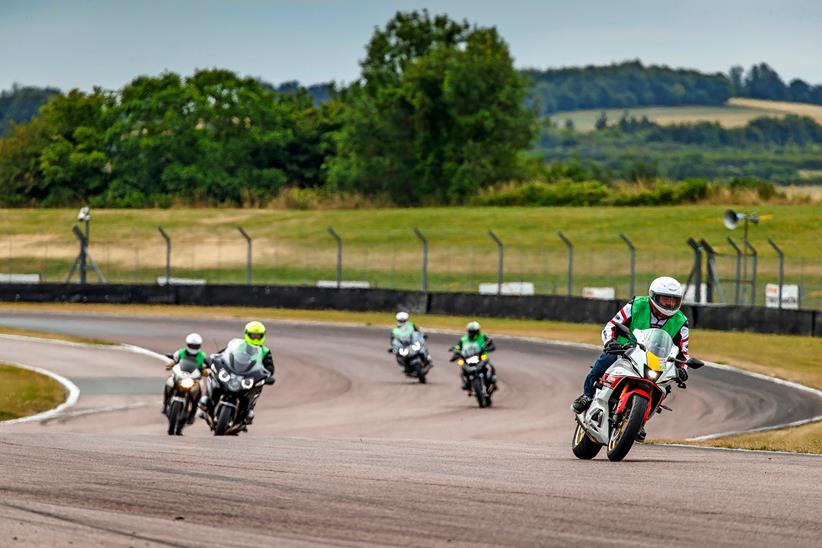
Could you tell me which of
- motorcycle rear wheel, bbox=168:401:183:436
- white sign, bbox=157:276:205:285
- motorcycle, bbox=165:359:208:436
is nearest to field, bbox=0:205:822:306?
white sign, bbox=157:276:205:285

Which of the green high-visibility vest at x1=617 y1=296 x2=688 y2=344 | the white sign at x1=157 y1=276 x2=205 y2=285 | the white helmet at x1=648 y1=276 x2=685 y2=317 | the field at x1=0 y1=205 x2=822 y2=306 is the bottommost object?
the white sign at x1=157 y1=276 x2=205 y2=285

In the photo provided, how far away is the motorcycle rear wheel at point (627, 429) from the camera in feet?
40.2

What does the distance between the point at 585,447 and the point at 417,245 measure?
172ft

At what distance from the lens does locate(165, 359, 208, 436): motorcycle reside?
20688mm

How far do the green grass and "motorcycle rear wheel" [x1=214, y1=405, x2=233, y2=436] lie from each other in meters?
6.50

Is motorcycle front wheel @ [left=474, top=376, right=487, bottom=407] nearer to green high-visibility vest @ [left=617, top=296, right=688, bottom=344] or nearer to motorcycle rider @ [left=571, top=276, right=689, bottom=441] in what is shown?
motorcycle rider @ [left=571, top=276, right=689, bottom=441]

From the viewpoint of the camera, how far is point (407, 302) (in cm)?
4822

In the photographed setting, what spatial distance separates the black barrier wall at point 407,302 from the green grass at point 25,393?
17653 mm

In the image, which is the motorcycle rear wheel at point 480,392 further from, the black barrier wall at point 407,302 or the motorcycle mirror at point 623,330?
the black barrier wall at point 407,302

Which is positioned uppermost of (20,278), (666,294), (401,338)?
(666,294)

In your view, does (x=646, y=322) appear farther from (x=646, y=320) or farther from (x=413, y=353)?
(x=413, y=353)

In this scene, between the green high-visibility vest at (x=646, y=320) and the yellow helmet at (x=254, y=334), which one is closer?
the green high-visibility vest at (x=646, y=320)

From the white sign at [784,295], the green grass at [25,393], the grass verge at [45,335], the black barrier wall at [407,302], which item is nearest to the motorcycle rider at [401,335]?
the green grass at [25,393]

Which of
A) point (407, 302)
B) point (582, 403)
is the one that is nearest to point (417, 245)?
point (407, 302)
